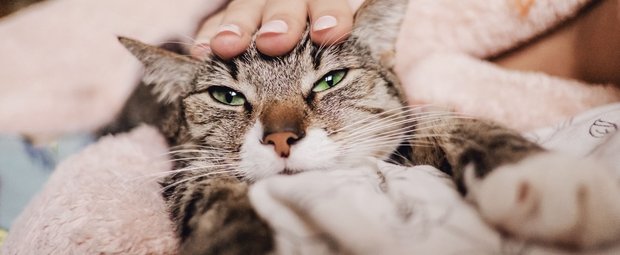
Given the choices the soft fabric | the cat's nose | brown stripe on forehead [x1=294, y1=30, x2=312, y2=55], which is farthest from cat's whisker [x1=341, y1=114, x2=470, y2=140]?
the soft fabric

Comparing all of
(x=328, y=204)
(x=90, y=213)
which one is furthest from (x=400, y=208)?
(x=90, y=213)

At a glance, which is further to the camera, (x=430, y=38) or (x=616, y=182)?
(x=430, y=38)

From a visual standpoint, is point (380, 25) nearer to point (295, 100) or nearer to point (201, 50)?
point (295, 100)

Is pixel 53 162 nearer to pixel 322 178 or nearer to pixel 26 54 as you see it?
pixel 26 54

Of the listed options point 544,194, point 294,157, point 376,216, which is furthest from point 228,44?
point 544,194

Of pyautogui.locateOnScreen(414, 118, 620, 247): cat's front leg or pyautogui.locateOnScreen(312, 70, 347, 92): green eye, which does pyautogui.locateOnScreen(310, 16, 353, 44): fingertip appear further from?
pyautogui.locateOnScreen(414, 118, 620, 247): cat's front leg

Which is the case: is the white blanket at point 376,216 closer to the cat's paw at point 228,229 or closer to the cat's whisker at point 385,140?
the cat's paw at point 228,229

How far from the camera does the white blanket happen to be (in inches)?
17.9

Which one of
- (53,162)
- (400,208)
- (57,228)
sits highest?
(400,208)

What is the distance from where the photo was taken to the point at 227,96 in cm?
88

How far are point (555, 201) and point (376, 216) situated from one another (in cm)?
20

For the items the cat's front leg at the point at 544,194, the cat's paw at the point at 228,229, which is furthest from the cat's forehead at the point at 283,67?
the cat's front leg at the point at 544,194

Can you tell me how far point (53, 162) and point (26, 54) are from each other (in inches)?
16.3

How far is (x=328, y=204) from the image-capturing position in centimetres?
48
